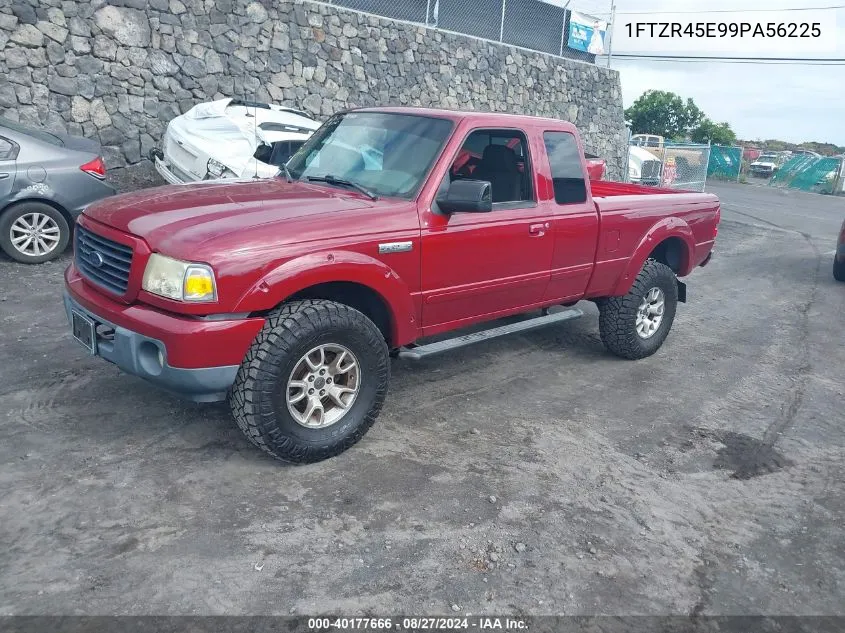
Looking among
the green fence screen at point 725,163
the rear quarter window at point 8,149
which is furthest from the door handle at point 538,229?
the green fence screen at point 725,163

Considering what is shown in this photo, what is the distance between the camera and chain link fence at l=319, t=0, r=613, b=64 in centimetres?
1582

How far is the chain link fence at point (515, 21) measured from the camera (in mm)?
15824

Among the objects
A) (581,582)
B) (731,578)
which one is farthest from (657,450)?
(581,582)

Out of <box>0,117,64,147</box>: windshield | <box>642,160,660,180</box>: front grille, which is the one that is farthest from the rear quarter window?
<box>642,160,660,180</box>: front grille

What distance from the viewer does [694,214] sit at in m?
6.50

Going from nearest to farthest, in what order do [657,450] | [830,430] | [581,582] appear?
[581,582] → [657,450] → [830,430]

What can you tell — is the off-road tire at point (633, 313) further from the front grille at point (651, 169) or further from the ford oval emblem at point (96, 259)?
the front grille at point (651, 169)

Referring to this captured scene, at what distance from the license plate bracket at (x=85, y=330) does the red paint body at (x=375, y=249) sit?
10cm

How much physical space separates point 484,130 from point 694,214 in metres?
2.67

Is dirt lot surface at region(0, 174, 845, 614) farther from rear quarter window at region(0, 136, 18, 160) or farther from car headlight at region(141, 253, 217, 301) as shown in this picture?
rear quarter window at region(0, 136, 18, 160)

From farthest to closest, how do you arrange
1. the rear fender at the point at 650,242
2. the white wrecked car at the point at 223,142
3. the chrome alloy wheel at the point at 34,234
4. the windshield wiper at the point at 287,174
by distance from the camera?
1. the white wrecked car at the point at 223,142
2. the chrome alloy wheel at the point at 34,234
3. the rear fender at the point at 650,242
4. the windshield wiper at the point at 287,174

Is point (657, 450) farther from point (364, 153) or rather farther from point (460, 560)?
point (364, 153)

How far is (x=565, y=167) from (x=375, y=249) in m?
1.99

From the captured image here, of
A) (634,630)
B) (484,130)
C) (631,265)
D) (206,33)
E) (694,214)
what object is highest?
(206,33)
